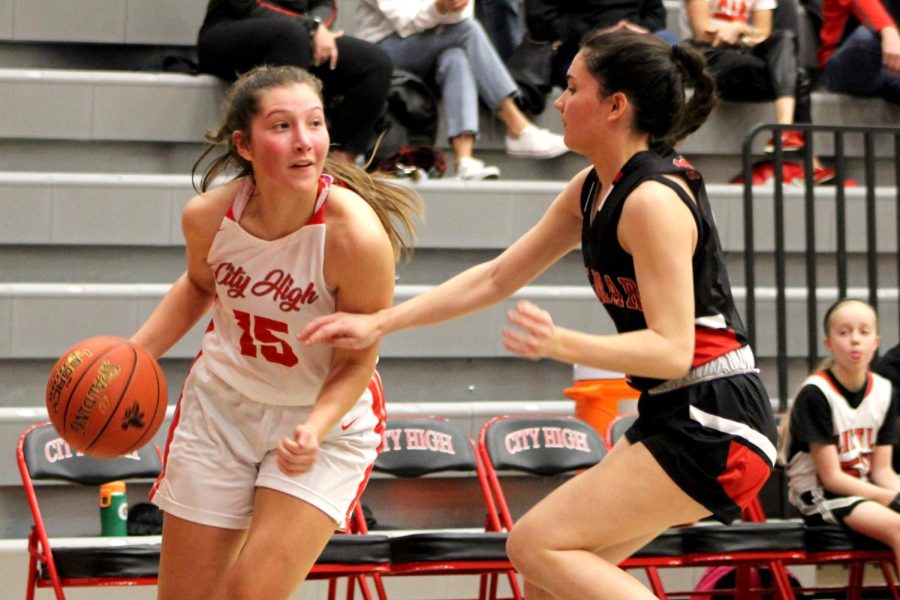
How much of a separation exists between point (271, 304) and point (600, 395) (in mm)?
2786

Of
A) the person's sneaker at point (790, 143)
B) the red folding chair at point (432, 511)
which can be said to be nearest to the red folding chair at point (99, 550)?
the red folding chair at point (432, 511)

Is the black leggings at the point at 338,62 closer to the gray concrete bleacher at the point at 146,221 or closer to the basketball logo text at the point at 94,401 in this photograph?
the gray concrete bleacher at the point at 146,221

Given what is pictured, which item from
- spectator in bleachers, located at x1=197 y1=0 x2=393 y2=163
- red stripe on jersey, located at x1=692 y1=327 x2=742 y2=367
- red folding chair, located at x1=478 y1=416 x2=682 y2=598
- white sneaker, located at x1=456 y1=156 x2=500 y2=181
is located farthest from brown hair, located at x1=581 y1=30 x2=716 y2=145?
white sneaker, located at x1=456 y1=156 x2=500 y2=181

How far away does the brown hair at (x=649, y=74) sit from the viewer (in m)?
3.09

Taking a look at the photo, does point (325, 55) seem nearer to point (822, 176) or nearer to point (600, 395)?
point (600, 395)

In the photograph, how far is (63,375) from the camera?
3.26m

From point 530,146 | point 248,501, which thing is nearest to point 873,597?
point 530,146

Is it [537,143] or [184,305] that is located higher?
[537,143]

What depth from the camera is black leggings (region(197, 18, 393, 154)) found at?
19.6 ft

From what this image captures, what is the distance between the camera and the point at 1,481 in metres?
5.32

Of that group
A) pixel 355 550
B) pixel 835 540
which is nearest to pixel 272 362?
pixel 355 550

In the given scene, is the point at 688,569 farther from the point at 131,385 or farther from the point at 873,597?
the point at 131,385

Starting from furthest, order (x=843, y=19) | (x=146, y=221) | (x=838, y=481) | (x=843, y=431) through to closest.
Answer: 1. (x=843, y=19)
2. (x=146, y=221)
3. (x=843, y=431)
4. (x=838, y=481)

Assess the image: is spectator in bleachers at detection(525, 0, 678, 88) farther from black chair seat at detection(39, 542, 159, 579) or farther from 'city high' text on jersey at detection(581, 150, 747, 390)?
'city high' text on jersey at detection(581, 150, 747, 390)
